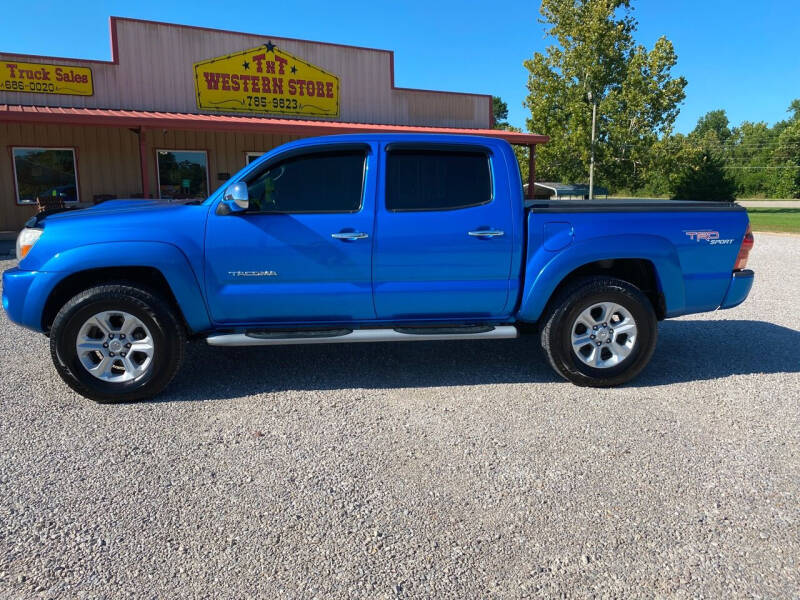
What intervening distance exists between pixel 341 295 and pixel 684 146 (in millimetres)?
30824

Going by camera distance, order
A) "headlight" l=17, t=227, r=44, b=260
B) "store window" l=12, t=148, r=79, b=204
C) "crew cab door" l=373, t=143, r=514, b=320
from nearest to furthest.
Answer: "headlight" l=17, t=227, r=44, b=260, "crew cab door" l=373, t=143, r=514, b=320, "store window" l=12, t=148, r=79, b=204

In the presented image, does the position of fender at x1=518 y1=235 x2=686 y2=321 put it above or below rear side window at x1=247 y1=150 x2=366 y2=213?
below

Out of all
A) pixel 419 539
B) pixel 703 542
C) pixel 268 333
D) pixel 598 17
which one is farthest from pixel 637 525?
pixel 598 17

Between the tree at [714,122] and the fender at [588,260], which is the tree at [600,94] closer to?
the fender at [588,260]

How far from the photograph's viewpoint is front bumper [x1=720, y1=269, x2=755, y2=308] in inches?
179

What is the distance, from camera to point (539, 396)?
14.1 feet

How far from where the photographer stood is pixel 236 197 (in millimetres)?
3898

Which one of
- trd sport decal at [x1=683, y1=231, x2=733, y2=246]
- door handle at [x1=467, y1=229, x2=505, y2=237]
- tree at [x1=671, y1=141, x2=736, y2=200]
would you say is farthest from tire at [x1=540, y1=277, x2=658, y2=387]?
tree at [x1=671, y1=141, x2=736, y2=200]

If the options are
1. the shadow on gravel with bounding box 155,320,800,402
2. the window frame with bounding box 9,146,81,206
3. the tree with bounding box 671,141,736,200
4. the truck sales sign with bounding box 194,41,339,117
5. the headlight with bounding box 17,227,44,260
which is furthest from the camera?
the tree with bounding box 671,141,736,200

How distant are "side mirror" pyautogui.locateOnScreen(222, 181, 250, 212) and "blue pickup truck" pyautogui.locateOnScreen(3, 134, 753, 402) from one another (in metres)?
0.02

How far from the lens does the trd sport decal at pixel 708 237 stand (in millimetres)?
4434

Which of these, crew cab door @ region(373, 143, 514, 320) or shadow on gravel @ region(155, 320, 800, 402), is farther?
shadow on gravel @ region(155, 320, 800, 402)

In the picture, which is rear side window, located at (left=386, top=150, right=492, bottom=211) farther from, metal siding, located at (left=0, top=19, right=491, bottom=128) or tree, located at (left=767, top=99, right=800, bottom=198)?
tree, located at (left=767, top=99, right=800, bottom=198)

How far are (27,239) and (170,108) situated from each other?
42.1 ft
